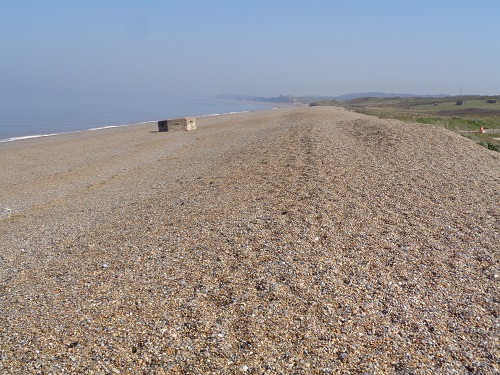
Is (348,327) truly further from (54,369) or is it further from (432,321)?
(54,369)

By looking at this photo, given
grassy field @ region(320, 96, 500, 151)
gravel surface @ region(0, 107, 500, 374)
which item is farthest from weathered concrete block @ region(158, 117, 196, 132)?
gravel surface @ region(0, 107, 500, 374)

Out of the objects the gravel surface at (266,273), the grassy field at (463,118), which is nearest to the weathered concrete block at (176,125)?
the grassy field at (463,118)

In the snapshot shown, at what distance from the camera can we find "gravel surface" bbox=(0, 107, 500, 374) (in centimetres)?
Result: 383

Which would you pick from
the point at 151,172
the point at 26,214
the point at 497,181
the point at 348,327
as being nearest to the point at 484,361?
the point at 348,327

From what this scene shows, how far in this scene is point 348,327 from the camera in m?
4.18

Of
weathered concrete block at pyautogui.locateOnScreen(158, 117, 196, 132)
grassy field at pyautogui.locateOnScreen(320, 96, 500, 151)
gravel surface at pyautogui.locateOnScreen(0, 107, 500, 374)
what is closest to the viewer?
gravel surface at pyautogui.locateOnScreen(0, 107, 500, 374)

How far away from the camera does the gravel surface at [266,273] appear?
12.6ft

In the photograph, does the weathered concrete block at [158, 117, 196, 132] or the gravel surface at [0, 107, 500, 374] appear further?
the weathered concrete block at [158, 117, 196, 132]

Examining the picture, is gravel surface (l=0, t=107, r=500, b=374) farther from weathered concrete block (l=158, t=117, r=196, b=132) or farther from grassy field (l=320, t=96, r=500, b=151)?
weathered concrete block (l=158, t=117, r=196, b=132)

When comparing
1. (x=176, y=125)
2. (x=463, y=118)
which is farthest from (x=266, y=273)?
(x=463, y=118)

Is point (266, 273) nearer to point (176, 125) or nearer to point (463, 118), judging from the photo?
point (176, 125)

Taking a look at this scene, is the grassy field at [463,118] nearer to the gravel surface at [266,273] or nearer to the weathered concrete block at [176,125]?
the gravel surface at [266,273]

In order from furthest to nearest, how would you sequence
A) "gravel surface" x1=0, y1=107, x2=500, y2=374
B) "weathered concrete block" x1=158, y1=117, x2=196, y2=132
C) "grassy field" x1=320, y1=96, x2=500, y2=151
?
"weathered concrete block" x1=158, y1=117, x2=196, y2=132, "grassy field" x1=320, y1=96, x2=500, y2=151, "gravel surface" x1=0, y1=107, x2=500, y2=374

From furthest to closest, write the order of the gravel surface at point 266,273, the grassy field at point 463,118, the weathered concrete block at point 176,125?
the weathered concrete block at point 176,125 < the grassy field at point 463,118 < the gravel surface at point 266,273
